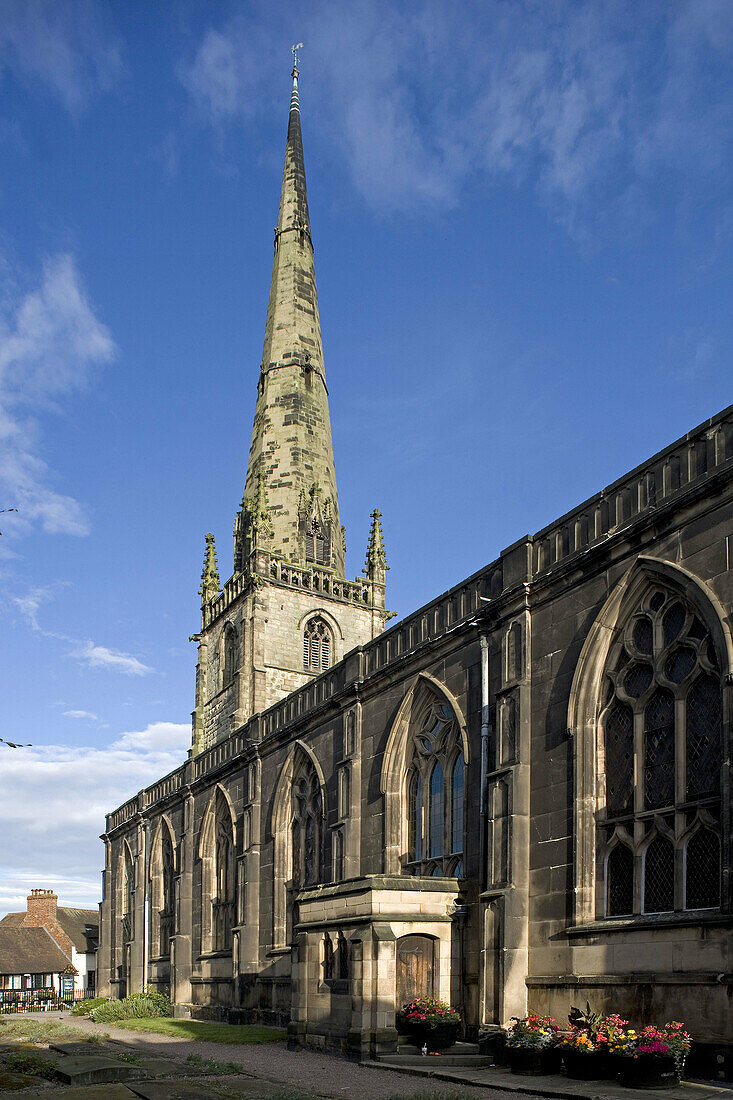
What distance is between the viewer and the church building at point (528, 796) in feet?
53.6

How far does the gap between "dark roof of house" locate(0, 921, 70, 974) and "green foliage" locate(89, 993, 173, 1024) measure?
28.9m

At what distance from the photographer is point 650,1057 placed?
45.5ft

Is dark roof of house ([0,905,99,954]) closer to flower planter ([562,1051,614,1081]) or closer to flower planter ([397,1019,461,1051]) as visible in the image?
flower planter ([397,1019,461,1051])

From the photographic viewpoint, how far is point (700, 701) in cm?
1661

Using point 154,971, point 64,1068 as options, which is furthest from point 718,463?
point 154,971

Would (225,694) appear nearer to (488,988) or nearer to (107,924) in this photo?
(107,924)

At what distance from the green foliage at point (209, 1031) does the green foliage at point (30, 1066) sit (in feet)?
25.8

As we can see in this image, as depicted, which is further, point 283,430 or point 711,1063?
point 283,430

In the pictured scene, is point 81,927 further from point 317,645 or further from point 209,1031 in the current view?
point 209,1031

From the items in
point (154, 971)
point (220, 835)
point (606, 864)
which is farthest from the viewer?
point (154, 971)

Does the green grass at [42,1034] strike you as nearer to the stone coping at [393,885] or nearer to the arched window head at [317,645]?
the stone coping at [393,885]

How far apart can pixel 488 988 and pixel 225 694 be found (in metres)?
38.9

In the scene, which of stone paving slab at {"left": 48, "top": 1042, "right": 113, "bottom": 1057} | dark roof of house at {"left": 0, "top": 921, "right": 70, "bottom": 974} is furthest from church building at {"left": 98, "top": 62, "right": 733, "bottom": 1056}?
dark roof of house at {"left": 0, "top": 921, "right": 70, "bottom": 974}

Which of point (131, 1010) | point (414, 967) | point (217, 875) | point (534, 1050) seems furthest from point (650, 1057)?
point (217, 875)
